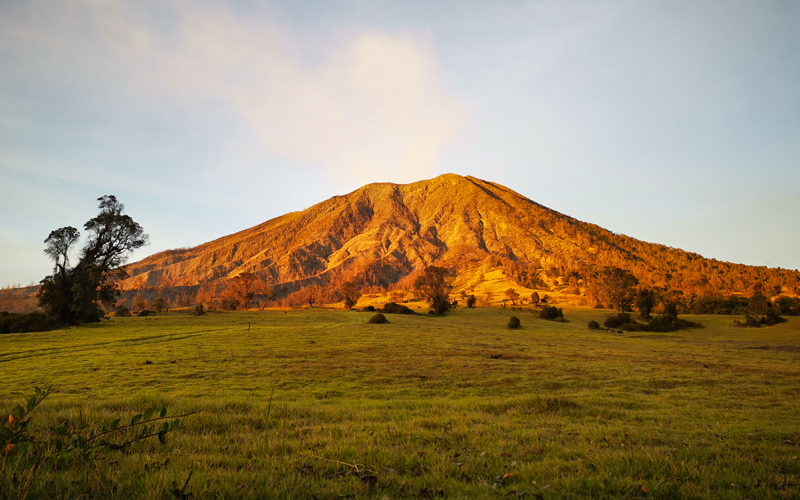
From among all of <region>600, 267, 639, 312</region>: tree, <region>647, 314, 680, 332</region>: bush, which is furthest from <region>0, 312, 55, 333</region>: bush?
<region>600, 267, 639, 312</region>: tree

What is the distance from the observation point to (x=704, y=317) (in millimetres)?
68688

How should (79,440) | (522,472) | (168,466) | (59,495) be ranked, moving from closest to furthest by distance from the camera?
1. (59,495)
2. (168,466)
3. (79,440)
4. (522,472)

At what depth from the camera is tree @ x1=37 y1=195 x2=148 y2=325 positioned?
155 feet

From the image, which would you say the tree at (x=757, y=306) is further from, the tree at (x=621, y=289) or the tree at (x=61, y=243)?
the tree at (x=61, y=243)

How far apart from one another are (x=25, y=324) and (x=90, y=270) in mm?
9077

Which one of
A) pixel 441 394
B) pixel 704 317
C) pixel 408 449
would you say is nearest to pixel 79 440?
pixel 408 449

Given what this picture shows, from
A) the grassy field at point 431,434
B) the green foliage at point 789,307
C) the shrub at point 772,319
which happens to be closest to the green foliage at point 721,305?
the green foliage at point 789,307

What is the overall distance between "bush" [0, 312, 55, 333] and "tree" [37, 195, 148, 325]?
1.54 metres

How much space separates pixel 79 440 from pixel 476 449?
18.4 ft

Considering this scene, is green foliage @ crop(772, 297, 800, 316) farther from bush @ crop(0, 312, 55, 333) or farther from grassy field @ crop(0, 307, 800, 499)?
bush @ crop(0, 312, 55, 333)

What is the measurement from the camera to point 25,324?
43.0 meters

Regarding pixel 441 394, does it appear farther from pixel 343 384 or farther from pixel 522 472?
pixel 522 472

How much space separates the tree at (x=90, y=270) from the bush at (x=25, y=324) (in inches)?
60.7

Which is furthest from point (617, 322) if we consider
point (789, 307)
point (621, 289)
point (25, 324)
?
point (25, 324)
